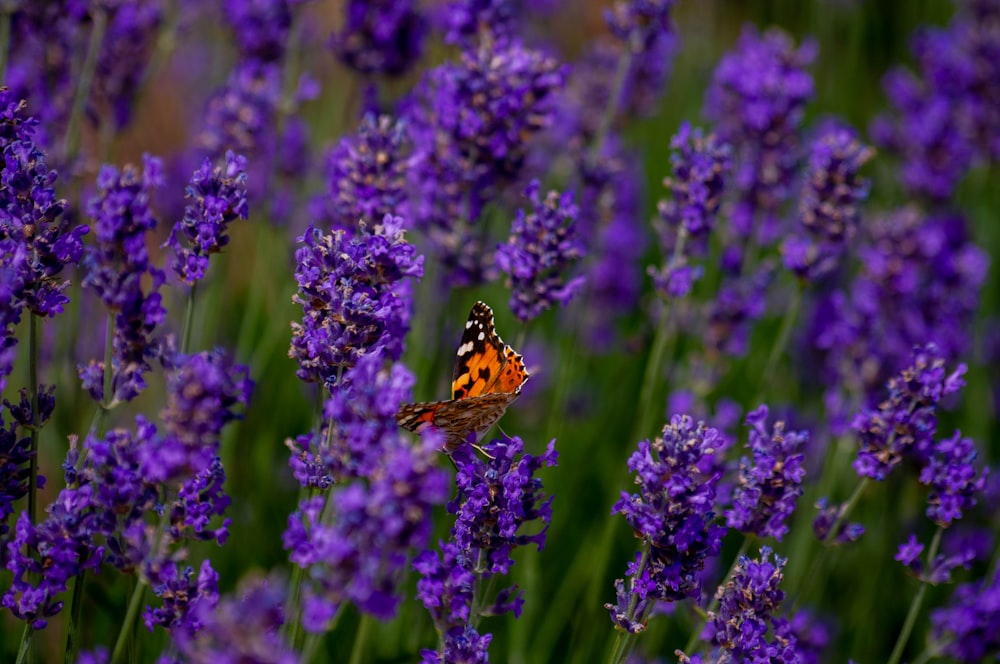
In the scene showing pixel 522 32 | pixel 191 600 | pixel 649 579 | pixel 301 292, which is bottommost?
pixel 191 600

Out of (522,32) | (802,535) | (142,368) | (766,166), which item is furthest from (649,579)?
(522,32)

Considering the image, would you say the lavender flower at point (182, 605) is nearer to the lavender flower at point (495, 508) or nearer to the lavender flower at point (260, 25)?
the lavender flower at point (495, 508)

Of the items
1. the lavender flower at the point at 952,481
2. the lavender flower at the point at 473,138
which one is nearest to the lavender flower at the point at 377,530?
the lavender flower at the point at 952,481

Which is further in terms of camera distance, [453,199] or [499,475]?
[453,199]

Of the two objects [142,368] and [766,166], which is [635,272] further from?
[142,368]

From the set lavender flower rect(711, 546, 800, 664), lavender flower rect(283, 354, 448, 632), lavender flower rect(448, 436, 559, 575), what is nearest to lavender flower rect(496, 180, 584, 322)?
lavender flower rect(448, 436, 559, 575)

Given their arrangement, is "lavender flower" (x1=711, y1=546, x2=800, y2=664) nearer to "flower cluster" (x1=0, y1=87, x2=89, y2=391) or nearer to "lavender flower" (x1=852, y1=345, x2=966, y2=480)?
"lavender flower" (x1=852, y1=345, x2=966, y2=480)
